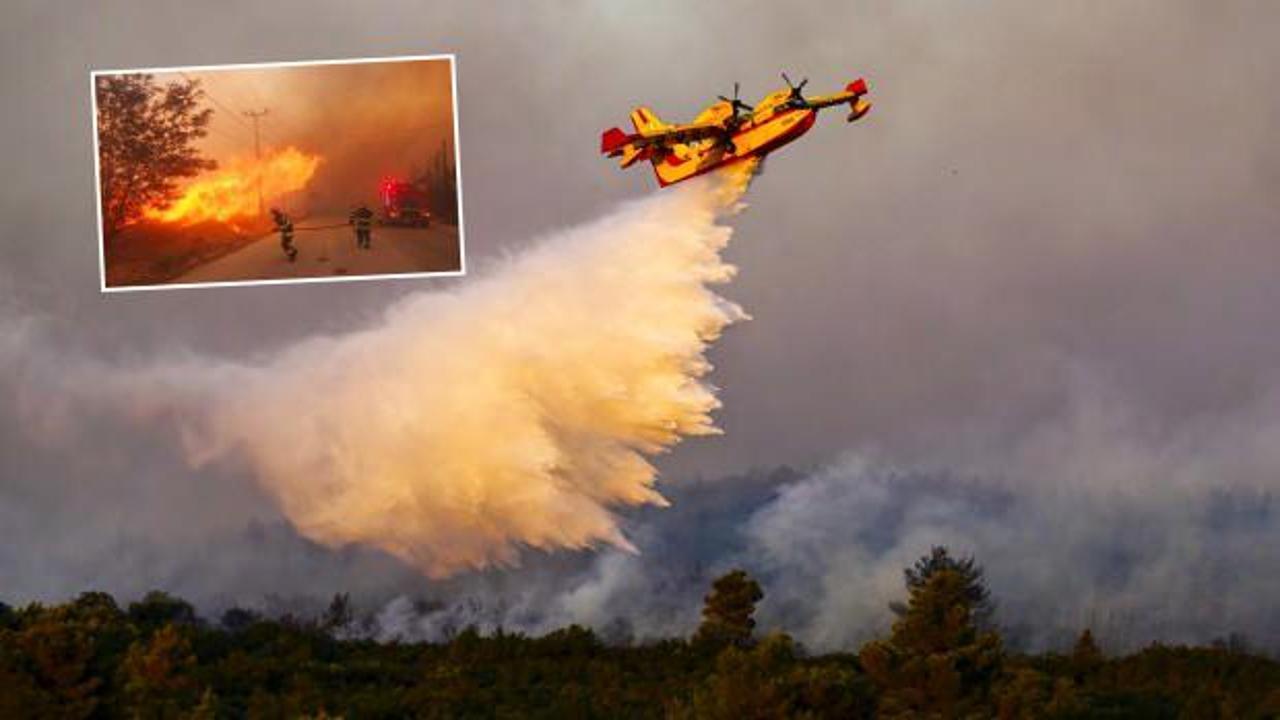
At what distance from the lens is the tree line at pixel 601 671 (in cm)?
4891

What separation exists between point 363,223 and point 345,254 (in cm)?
134

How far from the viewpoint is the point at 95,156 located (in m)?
73.4

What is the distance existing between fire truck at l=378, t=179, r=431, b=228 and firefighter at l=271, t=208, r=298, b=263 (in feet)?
9.78

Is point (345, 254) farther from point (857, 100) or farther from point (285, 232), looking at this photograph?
point (857, 100)

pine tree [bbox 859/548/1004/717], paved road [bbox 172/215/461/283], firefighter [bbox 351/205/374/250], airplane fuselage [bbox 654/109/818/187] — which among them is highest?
airplane fuselage [bbox 654/109/818/187]

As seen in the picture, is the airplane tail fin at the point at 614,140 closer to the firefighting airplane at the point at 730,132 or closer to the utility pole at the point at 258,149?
the firefighting airplane at the point at 730,132

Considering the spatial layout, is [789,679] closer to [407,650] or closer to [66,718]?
[66,718]

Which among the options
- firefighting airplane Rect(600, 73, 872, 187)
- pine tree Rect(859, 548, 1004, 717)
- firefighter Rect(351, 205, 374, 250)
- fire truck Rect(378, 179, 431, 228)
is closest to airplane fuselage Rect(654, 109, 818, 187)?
firefighting airplane Rect(600, 73, 872, 187)

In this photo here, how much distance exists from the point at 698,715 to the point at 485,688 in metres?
19.9

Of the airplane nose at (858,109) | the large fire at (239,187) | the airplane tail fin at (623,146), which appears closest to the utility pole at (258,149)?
the large fire at (239,187)

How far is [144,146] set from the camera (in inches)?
2874

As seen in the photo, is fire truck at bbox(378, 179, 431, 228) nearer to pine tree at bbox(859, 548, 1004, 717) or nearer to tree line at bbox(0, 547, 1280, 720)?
tree line at bbox(0, 547, 1280, 720)

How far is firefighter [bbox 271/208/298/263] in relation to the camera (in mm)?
72000

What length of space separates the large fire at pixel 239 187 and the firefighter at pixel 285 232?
2.02 feet
